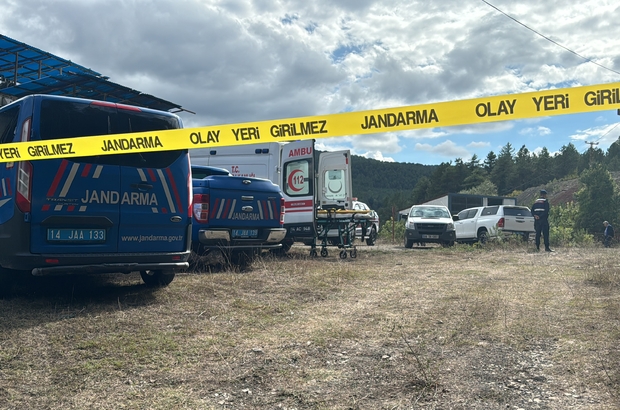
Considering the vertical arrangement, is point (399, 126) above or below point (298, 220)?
above

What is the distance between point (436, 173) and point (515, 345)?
104193 mm

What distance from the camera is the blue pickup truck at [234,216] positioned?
26.1ft

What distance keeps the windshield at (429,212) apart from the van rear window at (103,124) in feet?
43.8

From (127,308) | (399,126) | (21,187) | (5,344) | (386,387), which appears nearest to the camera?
(386,387)

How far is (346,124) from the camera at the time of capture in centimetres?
453

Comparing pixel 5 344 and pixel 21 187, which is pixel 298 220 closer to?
pixel 21 187

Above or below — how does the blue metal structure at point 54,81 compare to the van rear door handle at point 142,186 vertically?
above

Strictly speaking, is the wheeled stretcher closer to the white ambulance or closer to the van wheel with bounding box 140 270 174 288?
the white ambulance

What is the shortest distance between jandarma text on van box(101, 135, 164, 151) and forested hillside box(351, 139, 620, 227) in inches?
3488

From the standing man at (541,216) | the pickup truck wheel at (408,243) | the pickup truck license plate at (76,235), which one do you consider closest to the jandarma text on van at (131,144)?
the pickup truck license plate at (76,235)

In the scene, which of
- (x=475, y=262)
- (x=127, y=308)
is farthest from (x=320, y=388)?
(x=475, y=262)

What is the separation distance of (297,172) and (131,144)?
7396mm

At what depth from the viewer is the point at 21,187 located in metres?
4.94

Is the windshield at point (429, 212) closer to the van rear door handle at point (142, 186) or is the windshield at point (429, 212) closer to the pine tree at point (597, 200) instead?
the van rear door handle at point (142, 186)
